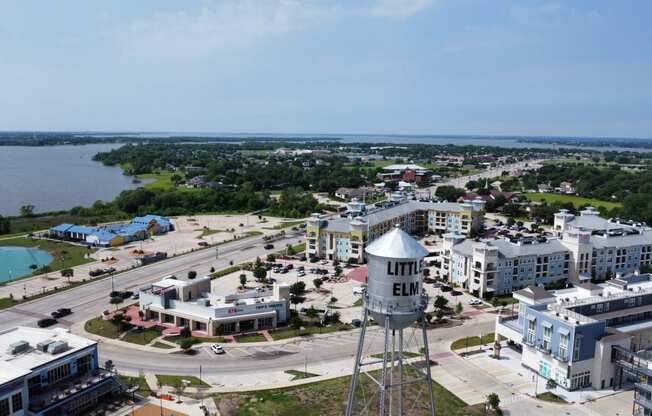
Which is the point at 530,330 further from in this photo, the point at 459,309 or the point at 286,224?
the point at 286,224

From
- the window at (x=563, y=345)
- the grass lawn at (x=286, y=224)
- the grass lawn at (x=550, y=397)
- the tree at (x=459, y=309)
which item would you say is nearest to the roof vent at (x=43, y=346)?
the grass lawn at (x=550, y=397)

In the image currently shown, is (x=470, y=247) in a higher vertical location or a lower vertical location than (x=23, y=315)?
higher

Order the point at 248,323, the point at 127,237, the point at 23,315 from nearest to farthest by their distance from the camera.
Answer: the point at 248,323
the point at 23,315
the point at 127,237

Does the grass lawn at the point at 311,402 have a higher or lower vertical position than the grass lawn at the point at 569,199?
lower

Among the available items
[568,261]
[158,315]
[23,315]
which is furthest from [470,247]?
[23,315]

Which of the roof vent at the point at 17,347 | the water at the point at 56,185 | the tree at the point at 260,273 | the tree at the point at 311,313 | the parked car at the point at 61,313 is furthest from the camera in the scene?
the water at the point at 56,185

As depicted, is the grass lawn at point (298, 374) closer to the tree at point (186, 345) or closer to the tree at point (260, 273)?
the tree at point (186, 345)

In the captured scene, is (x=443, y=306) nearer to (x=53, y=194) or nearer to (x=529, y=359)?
(x=529, y=359)
